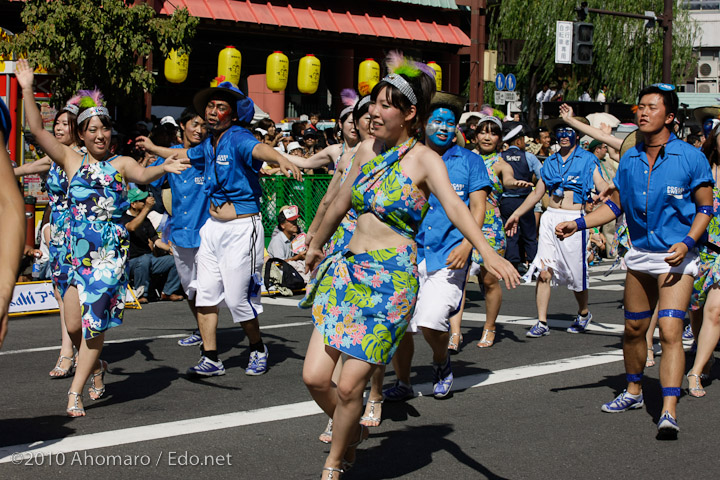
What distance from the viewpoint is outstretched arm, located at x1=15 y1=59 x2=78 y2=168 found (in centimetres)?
566

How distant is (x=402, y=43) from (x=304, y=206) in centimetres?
1832

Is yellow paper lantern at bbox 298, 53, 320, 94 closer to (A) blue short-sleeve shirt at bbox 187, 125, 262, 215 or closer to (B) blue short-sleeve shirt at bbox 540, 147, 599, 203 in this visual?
(B) blue short-sleeve shirt at bbox 540, 147, 599, 203

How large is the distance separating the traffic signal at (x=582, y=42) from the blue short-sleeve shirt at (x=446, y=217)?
17645 millimetres

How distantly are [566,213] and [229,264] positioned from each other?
4045mm

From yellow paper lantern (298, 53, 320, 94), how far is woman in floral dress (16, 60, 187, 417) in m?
20.6

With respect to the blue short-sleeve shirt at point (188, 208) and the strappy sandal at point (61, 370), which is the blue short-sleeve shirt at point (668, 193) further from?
the strappy sandal at point (61, 370)

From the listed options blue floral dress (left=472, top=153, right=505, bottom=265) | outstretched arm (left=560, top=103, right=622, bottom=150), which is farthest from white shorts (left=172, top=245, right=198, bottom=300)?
outstretched arm (left=560, top=103, right=622, bottom=150)

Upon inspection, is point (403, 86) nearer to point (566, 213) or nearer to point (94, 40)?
point (566, 213)

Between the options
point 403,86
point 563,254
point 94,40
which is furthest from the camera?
point 94,40

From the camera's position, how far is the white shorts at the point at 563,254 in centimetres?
1010

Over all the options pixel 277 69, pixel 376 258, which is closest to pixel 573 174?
pixel 376 258

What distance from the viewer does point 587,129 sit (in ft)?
24.8

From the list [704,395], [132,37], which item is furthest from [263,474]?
[132,37]

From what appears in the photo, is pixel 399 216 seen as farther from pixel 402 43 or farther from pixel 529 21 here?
pixel 529 21
